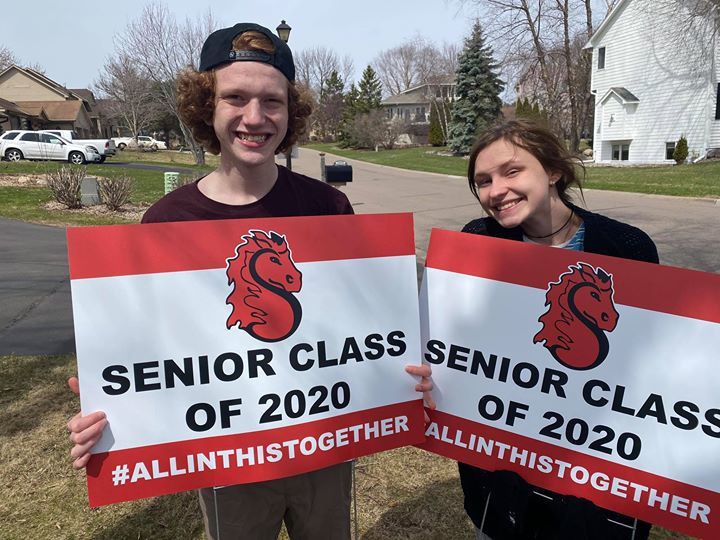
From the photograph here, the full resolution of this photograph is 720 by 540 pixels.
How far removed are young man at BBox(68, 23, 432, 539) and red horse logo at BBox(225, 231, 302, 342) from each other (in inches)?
5.8

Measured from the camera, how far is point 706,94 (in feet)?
81.0

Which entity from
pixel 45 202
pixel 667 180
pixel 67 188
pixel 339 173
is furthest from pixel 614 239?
pixel 667 180

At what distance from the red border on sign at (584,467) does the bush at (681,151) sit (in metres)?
27.7

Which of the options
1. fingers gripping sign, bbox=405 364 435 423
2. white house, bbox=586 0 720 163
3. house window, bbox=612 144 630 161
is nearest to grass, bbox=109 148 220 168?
white house, bbox=586 0 720 163

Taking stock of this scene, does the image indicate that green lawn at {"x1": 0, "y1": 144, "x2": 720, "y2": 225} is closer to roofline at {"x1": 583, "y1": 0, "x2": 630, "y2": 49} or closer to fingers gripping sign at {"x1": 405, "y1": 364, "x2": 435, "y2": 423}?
roofline at {"x1": 583, "y1": 0, "x2": 630, "y2": 49}

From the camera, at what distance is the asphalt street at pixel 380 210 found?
223 inches

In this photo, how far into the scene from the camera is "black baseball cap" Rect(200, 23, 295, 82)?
1.75 m

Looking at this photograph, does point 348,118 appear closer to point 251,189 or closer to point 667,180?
point 667,180

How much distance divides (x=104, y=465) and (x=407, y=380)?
1053mm

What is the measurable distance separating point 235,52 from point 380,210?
13.7m

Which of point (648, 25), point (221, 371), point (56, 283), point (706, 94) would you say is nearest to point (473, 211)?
point (56, 283)

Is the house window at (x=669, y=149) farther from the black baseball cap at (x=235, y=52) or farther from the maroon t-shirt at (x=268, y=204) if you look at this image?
the black baseball cap at (x=235, y=52)

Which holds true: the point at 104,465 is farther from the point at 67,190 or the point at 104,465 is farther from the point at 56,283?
the point at 67,190

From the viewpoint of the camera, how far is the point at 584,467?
1806 millimetres
